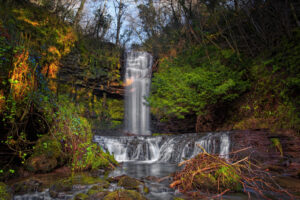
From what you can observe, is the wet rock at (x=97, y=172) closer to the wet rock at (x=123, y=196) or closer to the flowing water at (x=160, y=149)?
the flowing water at (x=160, y=149)

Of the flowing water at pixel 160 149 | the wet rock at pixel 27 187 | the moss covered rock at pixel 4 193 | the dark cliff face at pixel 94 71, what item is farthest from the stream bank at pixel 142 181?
the dark cliff face at pixel 94 71

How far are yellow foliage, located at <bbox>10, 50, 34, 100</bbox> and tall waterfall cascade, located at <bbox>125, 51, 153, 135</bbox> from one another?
13.5 meters

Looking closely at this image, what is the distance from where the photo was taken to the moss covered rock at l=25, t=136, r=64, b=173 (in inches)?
190

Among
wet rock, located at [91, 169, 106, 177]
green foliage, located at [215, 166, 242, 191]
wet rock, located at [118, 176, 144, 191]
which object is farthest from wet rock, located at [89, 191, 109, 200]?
green foliage, located at [215, 166, 242, 191]

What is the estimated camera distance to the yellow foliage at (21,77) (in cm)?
431

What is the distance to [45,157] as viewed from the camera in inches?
201

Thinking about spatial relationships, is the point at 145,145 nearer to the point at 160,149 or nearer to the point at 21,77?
the point at 160,149

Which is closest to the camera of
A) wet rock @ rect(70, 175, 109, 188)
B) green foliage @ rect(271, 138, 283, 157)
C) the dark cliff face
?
wet rock @ rect(70, 175, 109, 188)

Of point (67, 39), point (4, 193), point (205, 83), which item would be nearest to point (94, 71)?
point (67, 39)

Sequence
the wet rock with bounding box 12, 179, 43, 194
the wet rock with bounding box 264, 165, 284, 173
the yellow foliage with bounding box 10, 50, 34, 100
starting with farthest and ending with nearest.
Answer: the wet rock with bounding box 264, 165, 284, 173
the yellow foliage with bounding box 10, 50, 34, 100
the wet rock with bounding box 12, 179, 43, 194

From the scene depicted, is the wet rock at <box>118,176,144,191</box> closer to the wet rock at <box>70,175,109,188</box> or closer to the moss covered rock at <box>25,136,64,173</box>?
the wet rock at <box>70,175,109,188</box>

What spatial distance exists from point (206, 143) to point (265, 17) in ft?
22.6

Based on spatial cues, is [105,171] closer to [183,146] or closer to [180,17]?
[183,146]

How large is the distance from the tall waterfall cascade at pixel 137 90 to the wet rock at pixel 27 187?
14.1m
